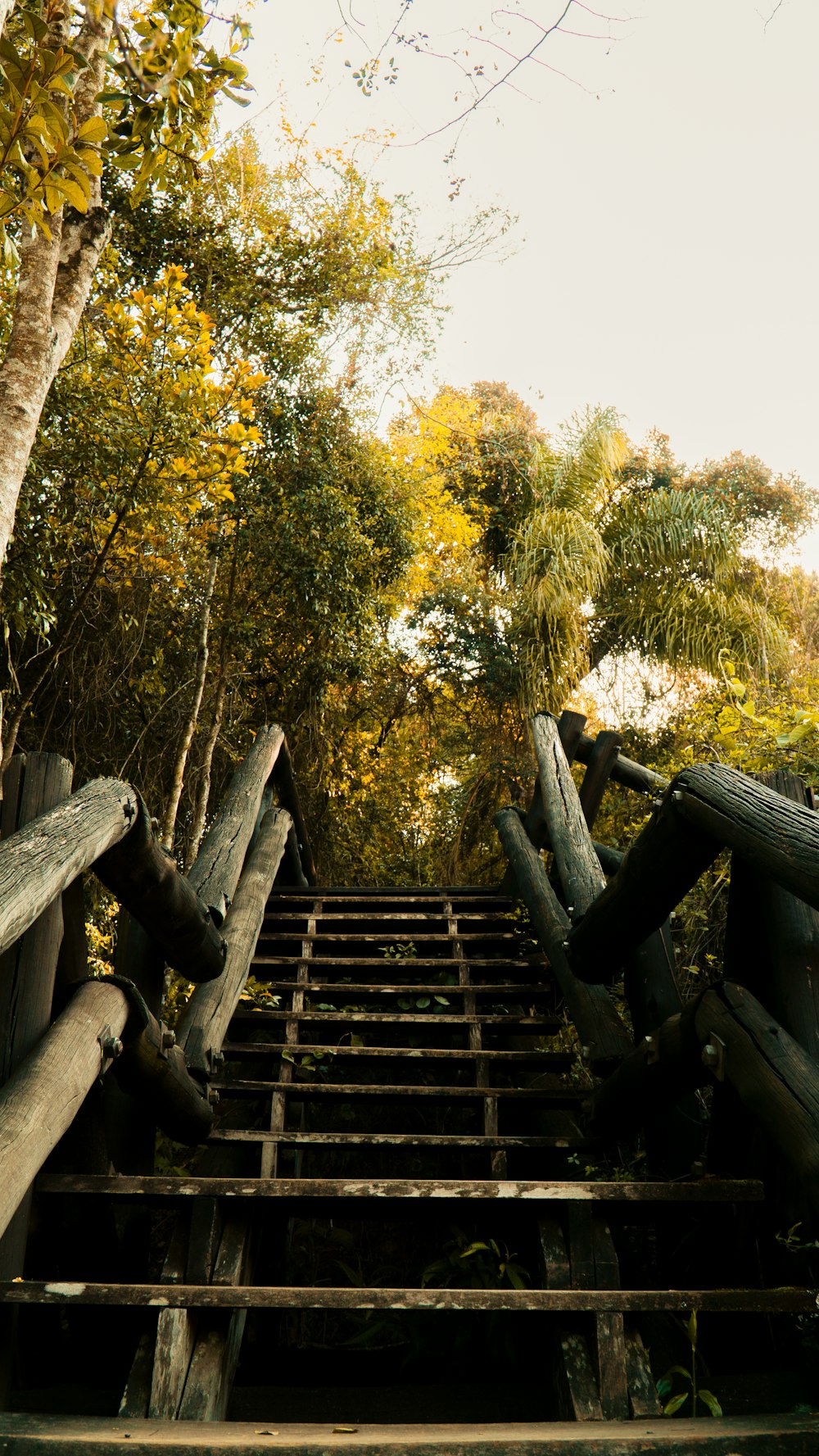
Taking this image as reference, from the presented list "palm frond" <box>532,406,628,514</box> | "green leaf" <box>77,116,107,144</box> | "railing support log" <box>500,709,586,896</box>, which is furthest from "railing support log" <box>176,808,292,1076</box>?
"palm frond" <box>532,406,628,514</box>

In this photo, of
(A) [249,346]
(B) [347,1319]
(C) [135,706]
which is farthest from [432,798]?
(B) [347,1319]

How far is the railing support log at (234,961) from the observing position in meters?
2.32

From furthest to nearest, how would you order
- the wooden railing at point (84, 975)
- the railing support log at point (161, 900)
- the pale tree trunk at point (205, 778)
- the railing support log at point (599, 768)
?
the pale tree trunk at point (205, 778)
the railing support log at point (599, 768)
the railing support log at point (161, 900)
the wooden railing at point (84, 975)

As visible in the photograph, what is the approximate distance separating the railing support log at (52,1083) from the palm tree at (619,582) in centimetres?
749

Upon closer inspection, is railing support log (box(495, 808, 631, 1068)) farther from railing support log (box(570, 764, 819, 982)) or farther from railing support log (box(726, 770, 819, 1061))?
railing support log (box(726, 770, 819, 1061))

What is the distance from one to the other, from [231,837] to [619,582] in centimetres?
706

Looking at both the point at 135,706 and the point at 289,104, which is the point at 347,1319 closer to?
the point at 135,706

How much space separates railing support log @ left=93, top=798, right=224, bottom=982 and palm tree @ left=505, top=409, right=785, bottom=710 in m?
6.83

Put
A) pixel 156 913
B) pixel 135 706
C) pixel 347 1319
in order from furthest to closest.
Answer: pixel 135 706
pixel 347 1319
pixel 156 913

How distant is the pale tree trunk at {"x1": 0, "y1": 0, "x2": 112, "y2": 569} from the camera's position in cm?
287

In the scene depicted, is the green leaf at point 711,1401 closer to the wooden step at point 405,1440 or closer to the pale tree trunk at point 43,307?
the wooden step at point 405,1440

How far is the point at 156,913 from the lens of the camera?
1.99 metres

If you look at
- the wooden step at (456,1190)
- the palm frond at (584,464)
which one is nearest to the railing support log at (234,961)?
the wooden step at (456,1190)

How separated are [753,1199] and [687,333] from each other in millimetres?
19089
